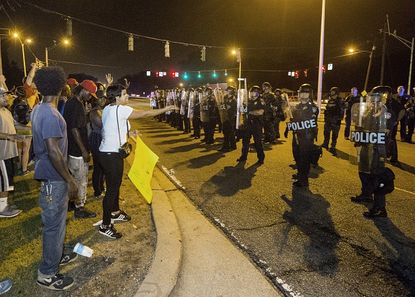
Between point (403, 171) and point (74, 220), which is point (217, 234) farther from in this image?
point (403, 171)

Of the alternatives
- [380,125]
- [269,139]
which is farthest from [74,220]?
[269,139]

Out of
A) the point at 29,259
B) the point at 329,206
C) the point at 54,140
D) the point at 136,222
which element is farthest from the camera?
the point at 329,206

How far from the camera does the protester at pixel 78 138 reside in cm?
531

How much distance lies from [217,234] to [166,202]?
4.92 ft

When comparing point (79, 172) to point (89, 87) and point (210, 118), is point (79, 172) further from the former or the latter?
point (210, 118)

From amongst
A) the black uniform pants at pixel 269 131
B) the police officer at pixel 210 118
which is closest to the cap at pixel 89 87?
the police officer at pixel 210 118

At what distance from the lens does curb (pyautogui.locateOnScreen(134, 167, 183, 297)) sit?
3.57 meters

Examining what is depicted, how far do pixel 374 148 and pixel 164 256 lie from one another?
12.1 ft

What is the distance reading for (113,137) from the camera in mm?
4621

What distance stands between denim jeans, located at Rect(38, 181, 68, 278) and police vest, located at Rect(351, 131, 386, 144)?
179 inches

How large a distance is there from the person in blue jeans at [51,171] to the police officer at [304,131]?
4.95 m

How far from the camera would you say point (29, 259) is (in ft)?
13.5

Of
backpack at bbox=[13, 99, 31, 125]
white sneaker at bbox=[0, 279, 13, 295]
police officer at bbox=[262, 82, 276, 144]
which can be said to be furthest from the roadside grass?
police officer at bbox=[262, 82, 276, 144]

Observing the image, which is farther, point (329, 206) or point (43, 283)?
point (329, 206)
